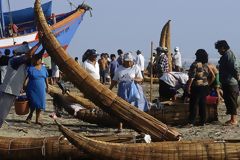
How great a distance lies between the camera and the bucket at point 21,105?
1250 centimetres

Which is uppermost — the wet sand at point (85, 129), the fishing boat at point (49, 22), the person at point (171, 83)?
the fishing boat at point (49, 22)

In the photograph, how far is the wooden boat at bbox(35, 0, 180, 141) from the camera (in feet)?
24.3

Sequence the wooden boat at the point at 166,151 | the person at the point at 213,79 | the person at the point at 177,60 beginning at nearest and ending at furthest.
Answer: the wooden boat at the point at 166,151 < the person at the point at 213,79 < the person at the point at 177,60

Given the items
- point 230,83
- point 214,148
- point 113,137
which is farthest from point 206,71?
point 214,148

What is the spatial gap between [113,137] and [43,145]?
987 mm

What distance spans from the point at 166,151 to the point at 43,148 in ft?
6.55

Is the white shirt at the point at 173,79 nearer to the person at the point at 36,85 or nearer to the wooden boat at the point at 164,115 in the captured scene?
the wooden boat at the point at 164,115

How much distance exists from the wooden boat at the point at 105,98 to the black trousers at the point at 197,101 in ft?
13.4

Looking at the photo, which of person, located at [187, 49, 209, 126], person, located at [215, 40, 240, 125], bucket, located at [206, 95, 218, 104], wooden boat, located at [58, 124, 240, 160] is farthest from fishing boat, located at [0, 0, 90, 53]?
wooden boat, located at [58, 124, 240, 160]

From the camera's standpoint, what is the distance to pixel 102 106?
746 cm

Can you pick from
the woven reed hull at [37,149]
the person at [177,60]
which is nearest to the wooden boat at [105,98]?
the woven reed hull at [37,149]

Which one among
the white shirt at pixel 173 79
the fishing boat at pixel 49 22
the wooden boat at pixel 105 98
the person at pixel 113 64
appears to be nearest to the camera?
the wooden boat at pixel 105 98

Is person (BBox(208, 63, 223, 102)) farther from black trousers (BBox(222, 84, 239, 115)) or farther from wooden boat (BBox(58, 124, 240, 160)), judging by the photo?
wooden boat (BBox(58, 124, 240, 160))

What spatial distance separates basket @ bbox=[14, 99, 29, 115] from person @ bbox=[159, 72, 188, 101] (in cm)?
324
